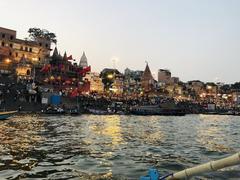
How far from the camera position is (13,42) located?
105m

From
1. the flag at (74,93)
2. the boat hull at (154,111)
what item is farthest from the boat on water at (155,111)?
the flag at (74,93)

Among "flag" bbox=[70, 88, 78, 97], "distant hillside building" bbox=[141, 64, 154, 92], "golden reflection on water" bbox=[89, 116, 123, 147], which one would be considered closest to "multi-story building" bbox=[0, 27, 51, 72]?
"flag" bbox=[70, 88, 78, 97]

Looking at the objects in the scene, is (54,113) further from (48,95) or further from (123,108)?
(123,108)

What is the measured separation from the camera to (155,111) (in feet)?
359

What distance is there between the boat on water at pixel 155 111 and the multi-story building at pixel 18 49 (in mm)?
32510

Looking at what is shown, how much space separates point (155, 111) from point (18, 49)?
4331 centimetres

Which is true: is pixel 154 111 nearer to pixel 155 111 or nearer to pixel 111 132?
pixel 155 111

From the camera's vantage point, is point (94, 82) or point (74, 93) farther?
point (94, 82)

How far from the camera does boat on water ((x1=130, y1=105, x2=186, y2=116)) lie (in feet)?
344

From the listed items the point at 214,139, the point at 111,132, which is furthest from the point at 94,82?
the point at 214,139

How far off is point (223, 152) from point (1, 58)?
84953 mm

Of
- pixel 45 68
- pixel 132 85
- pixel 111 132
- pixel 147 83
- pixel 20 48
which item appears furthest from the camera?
pixel 132 85

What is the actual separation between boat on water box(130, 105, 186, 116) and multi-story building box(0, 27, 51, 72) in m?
32.5

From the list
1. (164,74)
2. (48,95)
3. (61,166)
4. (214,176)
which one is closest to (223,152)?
(214,176)
